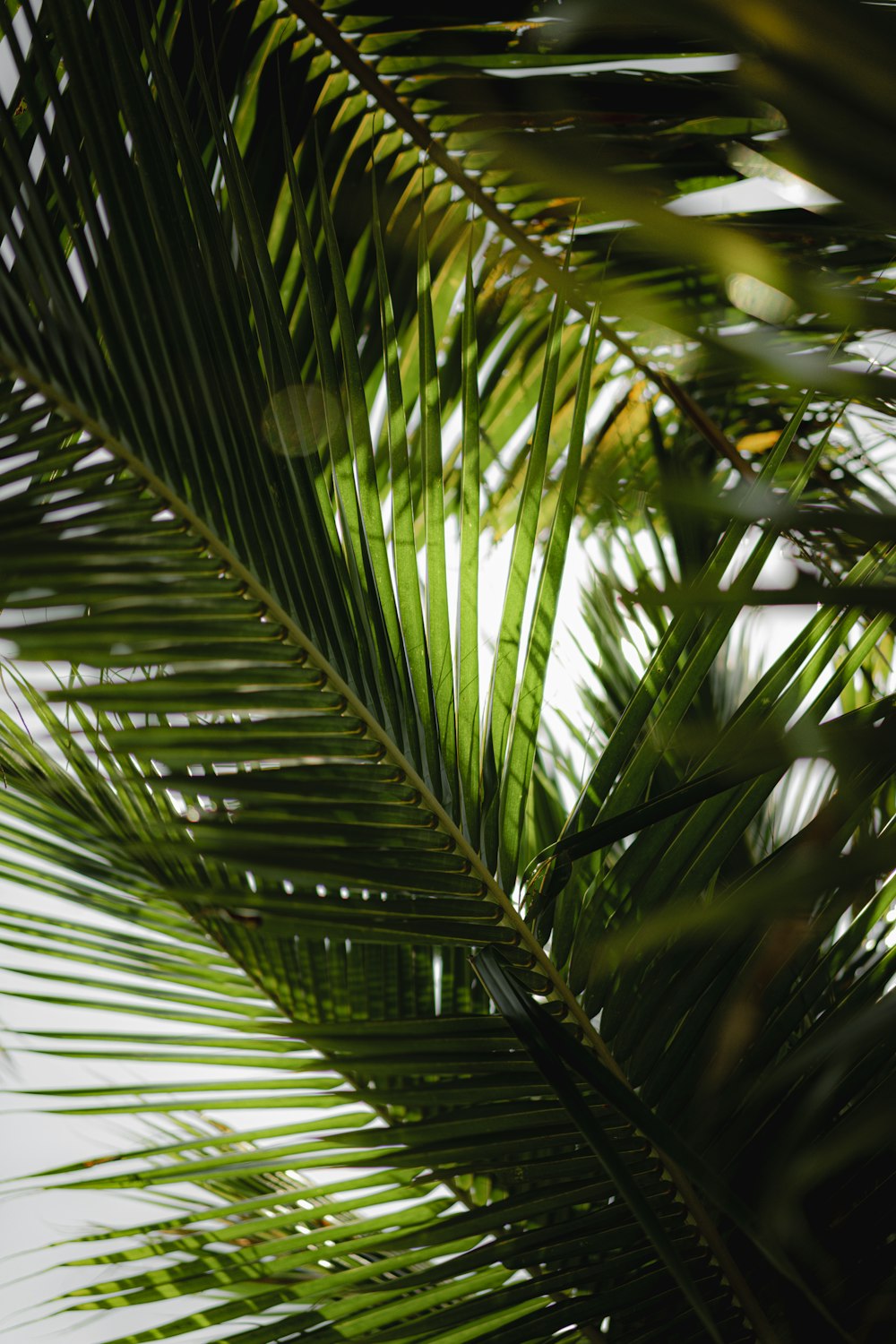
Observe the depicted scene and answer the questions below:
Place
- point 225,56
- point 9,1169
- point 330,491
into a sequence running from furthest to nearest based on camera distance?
point 9,1169
point 225,56
point 330,491

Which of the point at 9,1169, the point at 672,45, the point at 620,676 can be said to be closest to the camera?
the point at 672,45

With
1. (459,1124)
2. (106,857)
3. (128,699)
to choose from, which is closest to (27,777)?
(106,857)

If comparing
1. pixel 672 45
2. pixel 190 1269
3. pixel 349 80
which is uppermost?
pixel 349 80

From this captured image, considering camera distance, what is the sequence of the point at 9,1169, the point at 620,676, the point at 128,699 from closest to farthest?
the point at 128,699
the point at 620,676
the point at 9,1169

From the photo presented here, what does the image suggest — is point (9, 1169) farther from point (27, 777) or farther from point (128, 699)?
point (128, 699)

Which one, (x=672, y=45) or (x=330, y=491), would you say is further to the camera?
(x=672, y=45)

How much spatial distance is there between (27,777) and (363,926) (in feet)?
1.26

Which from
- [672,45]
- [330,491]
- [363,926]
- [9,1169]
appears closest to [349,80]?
[672,45]

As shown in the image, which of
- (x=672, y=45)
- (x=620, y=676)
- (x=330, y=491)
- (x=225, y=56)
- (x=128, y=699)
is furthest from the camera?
(x=620, y=676)

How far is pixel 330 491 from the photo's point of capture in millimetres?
570

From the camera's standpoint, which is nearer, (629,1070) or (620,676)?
(629,1070)

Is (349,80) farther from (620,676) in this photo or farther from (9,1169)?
(9,1169)

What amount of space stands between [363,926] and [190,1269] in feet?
1.06

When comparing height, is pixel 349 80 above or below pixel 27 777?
above
